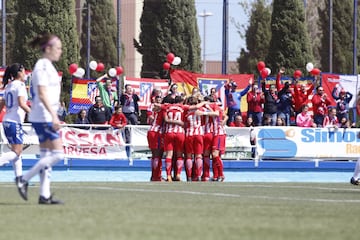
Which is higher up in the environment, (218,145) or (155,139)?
(155,139)

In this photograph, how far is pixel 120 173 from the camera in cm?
2834

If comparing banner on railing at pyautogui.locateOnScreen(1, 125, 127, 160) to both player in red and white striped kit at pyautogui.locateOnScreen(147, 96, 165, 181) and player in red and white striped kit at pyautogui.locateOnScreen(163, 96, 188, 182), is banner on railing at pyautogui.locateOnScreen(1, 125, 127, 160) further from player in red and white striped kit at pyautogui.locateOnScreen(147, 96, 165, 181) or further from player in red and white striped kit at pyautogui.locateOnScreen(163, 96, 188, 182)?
player in red and white striped kit at pyautogui.locateOnScreen(163, 96, 188, 182)

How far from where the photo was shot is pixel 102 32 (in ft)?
248

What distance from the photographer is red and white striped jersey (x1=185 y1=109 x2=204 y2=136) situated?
25.3m

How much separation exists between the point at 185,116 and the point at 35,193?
9.36 meters

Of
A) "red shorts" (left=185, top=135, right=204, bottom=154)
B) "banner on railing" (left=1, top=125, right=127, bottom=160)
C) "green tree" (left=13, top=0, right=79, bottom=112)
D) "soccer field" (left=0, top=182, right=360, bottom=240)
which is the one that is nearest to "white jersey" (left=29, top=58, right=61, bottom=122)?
"soccer field" (left=0, top=182, right=360, bottom=240)

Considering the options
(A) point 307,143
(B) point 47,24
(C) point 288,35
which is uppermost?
(B) point 47,24

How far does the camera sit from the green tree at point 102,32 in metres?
74.9

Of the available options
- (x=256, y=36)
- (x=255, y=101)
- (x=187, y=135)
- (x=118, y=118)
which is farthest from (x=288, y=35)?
(x=187, y=135)

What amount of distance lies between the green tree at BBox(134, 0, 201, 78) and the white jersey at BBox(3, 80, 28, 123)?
126ft

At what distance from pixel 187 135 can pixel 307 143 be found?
5470mm

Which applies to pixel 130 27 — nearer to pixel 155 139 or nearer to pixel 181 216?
pixel 155 139

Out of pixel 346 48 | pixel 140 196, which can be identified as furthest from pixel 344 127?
pixel 346 48

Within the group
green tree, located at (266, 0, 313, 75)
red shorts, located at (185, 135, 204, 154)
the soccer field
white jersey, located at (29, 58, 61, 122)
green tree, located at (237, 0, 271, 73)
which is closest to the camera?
the soccer field
